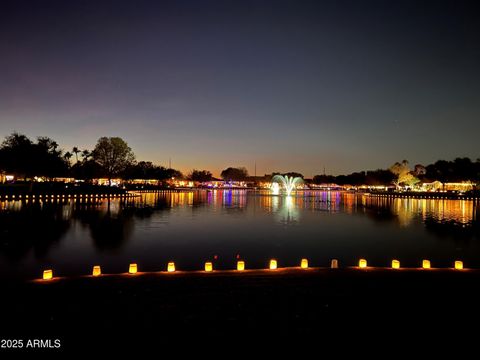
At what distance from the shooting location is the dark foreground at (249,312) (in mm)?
6695

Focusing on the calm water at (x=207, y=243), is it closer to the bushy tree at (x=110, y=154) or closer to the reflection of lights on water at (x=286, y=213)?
the reflection of lights on water at (x=286, y=213)

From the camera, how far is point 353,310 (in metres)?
8.27

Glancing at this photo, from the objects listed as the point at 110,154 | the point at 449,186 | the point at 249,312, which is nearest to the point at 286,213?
the point at 249,312

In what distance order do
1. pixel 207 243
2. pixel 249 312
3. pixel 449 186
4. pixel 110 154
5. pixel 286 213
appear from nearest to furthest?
pixel 249 312
pixel 207 243
pixel 286 213
pixel 110 154
pixel 449 186

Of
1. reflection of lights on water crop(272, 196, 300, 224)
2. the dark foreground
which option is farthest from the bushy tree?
the dark foreground

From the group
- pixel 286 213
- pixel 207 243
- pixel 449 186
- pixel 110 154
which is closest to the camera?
pixel 207 243

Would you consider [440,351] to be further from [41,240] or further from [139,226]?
[139,226]

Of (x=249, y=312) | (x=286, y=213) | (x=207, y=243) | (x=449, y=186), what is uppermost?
(x=449, y=186)

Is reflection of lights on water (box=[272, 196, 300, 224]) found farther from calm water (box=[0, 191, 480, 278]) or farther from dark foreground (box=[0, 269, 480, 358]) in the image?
dark foreground (box=[0, 269, 480, 358])

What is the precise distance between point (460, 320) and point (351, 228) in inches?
902

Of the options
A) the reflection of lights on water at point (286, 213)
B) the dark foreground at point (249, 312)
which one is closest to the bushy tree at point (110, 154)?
the reflection of lights on water at point (286, 213)

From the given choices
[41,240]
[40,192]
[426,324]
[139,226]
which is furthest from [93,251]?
[40,192]

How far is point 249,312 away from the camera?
8023 millimetres

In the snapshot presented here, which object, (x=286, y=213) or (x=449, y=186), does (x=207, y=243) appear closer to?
(x=286, y=213)
